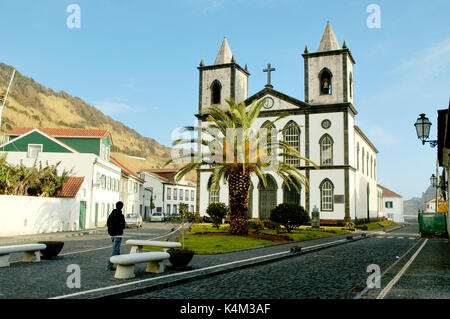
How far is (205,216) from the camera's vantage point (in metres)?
44.8

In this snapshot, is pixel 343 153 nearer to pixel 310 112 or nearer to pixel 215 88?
pixel 310 112

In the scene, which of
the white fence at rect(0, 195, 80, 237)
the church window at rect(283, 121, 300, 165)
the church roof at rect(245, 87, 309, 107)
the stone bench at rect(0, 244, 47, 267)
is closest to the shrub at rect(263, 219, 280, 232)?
the church window at rect(283, 121, 300, 165)

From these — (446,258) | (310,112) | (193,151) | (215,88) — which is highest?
(215,88)

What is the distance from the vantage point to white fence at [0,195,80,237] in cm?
2437

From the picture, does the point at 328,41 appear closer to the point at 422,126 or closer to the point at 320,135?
the point at 320,135

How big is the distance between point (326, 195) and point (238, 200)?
20.3m

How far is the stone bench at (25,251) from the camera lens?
11.2m

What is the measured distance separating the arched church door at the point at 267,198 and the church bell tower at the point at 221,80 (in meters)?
9.65

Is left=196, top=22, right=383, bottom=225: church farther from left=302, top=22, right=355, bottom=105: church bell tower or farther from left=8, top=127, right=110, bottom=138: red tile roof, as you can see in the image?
left=8, top=127, right=110, bottom=138: red tile roof

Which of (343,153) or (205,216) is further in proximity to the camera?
(205,216)

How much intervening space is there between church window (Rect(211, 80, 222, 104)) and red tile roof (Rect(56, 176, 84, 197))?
18385 millimetres

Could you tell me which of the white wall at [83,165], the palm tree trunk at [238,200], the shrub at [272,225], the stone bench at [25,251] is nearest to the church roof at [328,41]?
the shrub at [272,225]
